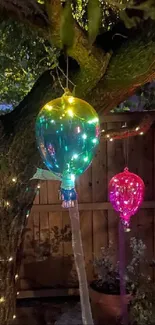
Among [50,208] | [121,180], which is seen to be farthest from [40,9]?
[50,208]

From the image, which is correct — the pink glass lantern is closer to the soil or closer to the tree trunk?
the soil

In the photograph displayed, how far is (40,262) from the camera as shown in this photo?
4.09 meters

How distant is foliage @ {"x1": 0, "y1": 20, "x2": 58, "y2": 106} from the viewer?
114 inches

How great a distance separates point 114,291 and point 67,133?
205cm

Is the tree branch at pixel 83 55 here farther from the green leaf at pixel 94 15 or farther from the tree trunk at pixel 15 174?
the green leaf at pixel 94 15

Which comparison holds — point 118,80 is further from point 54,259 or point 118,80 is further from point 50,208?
point 54,259

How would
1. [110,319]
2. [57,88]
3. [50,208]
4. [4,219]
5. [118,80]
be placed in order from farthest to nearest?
[50,208] → [110,319] → [4,219] → [57,88] → [118,80]

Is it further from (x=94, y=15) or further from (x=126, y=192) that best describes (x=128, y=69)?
(x=126, y=192)

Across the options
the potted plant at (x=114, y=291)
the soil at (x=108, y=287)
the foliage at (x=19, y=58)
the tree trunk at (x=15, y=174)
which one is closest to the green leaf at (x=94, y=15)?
the tree trunk at (x=15, y=174)

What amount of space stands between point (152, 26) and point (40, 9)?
0.45m

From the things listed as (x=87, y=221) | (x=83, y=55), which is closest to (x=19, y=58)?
(x=83, y=55)

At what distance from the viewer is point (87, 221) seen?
4039 millimetres

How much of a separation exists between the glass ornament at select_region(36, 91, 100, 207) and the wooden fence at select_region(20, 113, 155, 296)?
2.13 meters

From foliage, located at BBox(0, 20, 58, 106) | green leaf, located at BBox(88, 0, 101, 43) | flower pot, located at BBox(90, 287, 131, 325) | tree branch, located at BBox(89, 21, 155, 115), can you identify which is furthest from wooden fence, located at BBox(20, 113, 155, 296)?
green leaf, located at BBox(88, 0, 101, 43)
